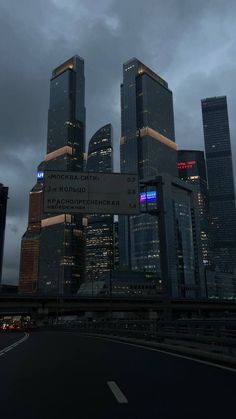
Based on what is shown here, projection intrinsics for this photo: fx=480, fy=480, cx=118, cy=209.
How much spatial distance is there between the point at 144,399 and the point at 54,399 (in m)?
1.41

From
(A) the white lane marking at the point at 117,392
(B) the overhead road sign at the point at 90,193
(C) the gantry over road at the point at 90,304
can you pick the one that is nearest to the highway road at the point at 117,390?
(A) the white lane marking at the point at 117,392

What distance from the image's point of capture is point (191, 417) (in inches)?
247

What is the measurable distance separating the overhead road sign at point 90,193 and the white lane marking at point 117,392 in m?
15.7

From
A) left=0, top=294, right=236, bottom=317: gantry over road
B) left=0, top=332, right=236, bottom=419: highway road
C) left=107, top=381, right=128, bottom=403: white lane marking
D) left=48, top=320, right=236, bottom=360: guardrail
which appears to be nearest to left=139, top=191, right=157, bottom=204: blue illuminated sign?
left=48, top=320, right=236, bottom=360: guardrail

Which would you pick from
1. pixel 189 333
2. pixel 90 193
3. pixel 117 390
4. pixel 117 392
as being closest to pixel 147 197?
pixel 90 193

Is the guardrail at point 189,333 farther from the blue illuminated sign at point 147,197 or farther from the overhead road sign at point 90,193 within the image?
the blue illuminated sign at point 147,197

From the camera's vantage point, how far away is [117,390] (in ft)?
27.0

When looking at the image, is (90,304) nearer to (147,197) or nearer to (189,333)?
(147,197)

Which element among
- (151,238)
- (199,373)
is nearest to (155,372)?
(199,373)

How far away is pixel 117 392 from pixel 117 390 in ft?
0.65

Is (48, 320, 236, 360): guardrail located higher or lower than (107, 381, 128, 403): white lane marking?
higher

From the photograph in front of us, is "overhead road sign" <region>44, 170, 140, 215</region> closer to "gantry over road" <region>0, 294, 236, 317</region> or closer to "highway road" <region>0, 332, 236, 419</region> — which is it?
"highway road" <region>0, 332, 236, 419</region>

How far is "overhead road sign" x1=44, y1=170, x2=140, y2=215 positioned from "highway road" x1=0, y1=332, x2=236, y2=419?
12660 millimetres

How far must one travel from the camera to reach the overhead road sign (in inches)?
966
